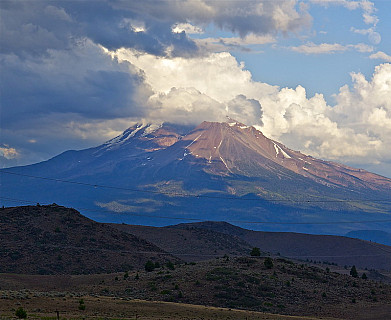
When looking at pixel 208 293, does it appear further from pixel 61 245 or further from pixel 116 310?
pixel 61 245

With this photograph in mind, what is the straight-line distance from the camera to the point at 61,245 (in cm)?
11756

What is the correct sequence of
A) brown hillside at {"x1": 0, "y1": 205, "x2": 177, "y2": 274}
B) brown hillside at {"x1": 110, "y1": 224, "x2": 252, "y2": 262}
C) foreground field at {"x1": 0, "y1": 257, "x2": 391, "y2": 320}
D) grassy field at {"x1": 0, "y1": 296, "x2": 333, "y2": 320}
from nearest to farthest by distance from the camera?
grassy field at {"x1": 0, "y1": 296, "x2": 333, "y2": 320} → foreground field at {"x1": 0, "y1": 257, "x2": 391, "y2": 320} → brown hillside at {"x1": 0, "y1": 205, "x2": 177, "y2": 274} → brown hillside at {"x1": 110, "y1": 224, "x2": 252, "y2": 262}

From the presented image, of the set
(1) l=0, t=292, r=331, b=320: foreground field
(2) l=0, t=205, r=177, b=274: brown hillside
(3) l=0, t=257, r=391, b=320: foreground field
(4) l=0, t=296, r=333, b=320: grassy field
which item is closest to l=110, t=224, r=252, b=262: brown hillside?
(2) l=0, t=205, r=177, b=274: brown hillside

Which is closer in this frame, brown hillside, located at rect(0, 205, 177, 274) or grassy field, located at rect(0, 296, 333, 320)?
grassy field, located at rect(0, 296, 333, 320)

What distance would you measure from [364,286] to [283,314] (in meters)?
23.5

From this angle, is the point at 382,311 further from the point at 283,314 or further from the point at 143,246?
the point at 143,246

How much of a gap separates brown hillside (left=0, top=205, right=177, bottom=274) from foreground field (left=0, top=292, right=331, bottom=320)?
40499mm

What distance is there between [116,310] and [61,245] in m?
59.1

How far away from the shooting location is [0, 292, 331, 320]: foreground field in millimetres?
56375

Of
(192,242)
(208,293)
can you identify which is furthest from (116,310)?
(192,242)

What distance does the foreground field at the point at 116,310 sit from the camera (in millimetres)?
56375

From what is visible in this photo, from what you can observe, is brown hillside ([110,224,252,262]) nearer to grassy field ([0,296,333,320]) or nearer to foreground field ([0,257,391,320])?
foreground field ([0,257,391,320])

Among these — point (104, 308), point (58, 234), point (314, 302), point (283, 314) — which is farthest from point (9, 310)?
point (58, 234)

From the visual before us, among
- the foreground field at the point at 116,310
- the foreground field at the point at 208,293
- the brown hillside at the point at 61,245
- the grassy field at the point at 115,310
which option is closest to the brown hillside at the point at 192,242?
the brown hillside at the point at 61,245
